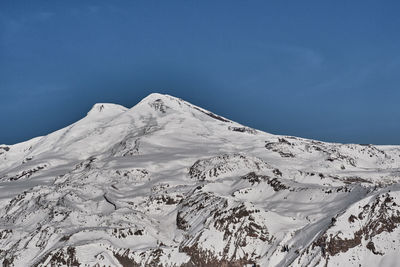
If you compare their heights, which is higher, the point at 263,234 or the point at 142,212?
the point at 263,234

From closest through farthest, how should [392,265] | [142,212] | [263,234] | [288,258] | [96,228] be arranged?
1. [392,265]
2. [288,258]
3. [263,234]
4. [96,228]
5. [142,212]

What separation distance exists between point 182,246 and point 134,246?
1086cm

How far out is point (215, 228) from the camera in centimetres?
14238

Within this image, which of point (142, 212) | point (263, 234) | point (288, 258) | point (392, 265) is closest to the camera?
point (392, 265)

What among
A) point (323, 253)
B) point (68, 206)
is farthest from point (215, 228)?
point (68, 206)

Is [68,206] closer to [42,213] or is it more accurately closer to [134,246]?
[42,213]

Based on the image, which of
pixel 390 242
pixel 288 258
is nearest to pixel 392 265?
pixel 390 242

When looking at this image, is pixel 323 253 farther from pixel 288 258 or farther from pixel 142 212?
pixel 142 212

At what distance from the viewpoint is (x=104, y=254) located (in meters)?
135

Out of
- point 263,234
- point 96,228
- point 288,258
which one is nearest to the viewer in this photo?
point 288,258

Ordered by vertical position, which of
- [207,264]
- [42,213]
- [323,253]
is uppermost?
[323,253]

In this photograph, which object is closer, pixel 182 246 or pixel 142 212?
pixel 182 246

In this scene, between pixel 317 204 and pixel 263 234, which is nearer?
pixel 263 234

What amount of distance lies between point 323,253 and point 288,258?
790 cm
